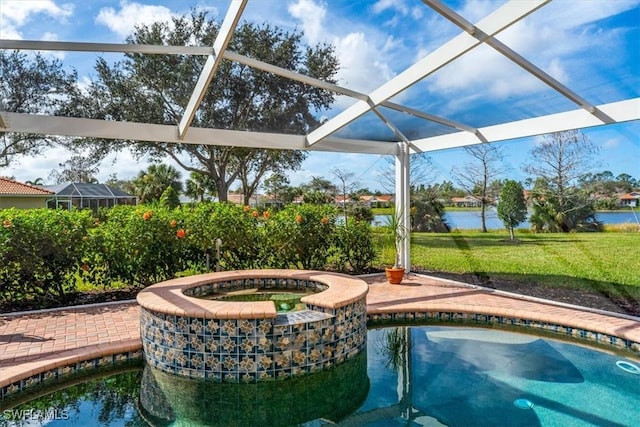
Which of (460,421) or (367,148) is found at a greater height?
(367,148)

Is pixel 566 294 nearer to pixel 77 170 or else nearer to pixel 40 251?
pixel 40 251

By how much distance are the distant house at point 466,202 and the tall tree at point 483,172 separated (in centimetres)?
10

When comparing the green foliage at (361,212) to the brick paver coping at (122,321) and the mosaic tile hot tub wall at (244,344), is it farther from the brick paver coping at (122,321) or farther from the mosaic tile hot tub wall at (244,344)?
the mosaic tile hot tub wall at (244,344)

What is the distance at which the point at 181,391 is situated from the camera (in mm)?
4789

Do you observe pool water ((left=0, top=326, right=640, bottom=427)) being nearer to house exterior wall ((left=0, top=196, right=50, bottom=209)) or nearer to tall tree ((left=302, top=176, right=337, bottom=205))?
tall tree ((left=302, top=176, right=337, bottom=205))

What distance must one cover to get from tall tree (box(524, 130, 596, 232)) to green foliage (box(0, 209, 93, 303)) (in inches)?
352

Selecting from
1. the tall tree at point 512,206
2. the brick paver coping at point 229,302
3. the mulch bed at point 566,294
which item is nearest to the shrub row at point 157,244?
the brick paver coping at point 229,302

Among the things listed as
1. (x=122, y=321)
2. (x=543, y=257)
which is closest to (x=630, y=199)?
(x=543, y=257)

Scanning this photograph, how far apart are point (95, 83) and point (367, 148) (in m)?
6.12

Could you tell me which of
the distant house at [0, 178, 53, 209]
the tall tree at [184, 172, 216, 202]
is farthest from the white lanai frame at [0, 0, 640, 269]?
the distant house at [0, 178, 53, 209]

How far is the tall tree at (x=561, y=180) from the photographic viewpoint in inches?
315

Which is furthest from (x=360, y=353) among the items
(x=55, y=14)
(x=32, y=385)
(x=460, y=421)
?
(x=55, y=14)

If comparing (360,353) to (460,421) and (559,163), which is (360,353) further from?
(559,163)

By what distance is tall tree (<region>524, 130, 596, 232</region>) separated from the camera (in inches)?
315
